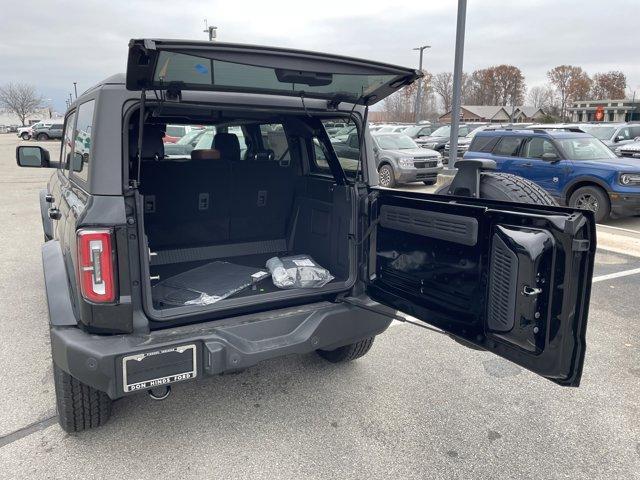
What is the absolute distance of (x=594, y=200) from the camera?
30.0 feet

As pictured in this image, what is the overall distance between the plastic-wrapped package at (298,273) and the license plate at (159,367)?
0.94 m

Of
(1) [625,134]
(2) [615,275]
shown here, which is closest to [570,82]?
(1) [625,134]

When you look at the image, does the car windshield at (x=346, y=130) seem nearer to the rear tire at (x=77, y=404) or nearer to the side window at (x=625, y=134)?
the rear tire at (x=77, y=404)

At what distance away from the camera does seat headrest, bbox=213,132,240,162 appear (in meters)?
4.37

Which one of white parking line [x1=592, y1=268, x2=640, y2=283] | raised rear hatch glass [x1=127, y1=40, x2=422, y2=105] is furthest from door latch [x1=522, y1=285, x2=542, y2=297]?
white parking line [x1=592, y1=268, x2=640, y2=283]

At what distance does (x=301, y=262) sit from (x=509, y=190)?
4.82ft

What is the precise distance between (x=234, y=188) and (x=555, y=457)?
9.76 ft

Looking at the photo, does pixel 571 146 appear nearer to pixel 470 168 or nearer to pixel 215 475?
pixel 470 168

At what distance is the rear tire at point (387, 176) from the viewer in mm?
13266

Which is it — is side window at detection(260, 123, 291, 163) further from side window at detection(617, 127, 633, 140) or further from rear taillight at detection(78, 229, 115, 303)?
side window at detection(617, 127, 633, 140)

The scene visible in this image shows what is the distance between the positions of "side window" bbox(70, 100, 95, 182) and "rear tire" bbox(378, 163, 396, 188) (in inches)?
419

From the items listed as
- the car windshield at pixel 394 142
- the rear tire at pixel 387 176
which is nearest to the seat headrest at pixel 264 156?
the rear tire at pixel 387 176

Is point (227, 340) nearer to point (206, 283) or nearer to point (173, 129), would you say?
point (206, 283)

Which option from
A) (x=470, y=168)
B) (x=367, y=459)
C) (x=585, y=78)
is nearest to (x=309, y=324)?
(x=367, y=459)
